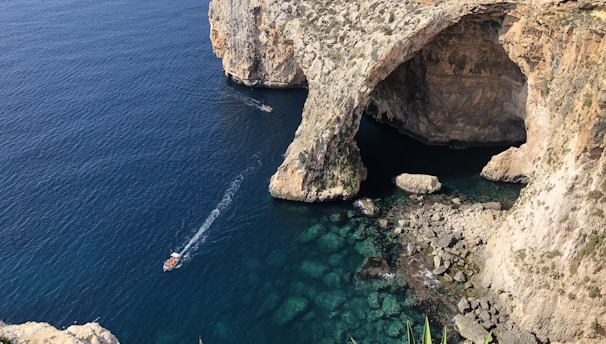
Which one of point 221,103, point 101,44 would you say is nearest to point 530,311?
point 221,103

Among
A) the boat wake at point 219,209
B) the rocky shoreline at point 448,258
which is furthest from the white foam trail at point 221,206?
the rocky shoreline at point 448,258

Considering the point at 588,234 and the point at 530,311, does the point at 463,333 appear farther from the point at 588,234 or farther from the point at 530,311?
the point at 588,234

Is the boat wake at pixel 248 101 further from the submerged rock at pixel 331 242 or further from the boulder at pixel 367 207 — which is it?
the submerged rock at pixel 331 242

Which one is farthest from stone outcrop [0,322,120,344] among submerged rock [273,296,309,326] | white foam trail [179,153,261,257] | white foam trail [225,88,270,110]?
white foam trail [225,88,270,110]

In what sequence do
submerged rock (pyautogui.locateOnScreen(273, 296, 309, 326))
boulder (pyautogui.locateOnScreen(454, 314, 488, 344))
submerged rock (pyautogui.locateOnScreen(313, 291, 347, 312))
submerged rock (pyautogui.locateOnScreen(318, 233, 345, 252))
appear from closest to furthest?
1. boulder (pyautogui.locateOnScreen(454, 314, 488, 344))
2. submerged rock (pyautogui.locateOnScreen(273, 296, 309, 326))
3. submerged rock (pyautogui.locateOnScreen(313, 291, 347, 312))
4. submerged rock (pyautogui.locateOnScreen(318, 233, 345, 252))

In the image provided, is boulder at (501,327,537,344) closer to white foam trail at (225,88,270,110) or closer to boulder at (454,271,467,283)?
boulder at (454,271,467,283)

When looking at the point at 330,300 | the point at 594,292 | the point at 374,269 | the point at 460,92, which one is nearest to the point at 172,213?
the point at 330,300

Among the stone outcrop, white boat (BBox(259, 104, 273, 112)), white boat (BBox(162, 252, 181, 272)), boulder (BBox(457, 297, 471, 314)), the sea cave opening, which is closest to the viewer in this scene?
the stone outcrop
